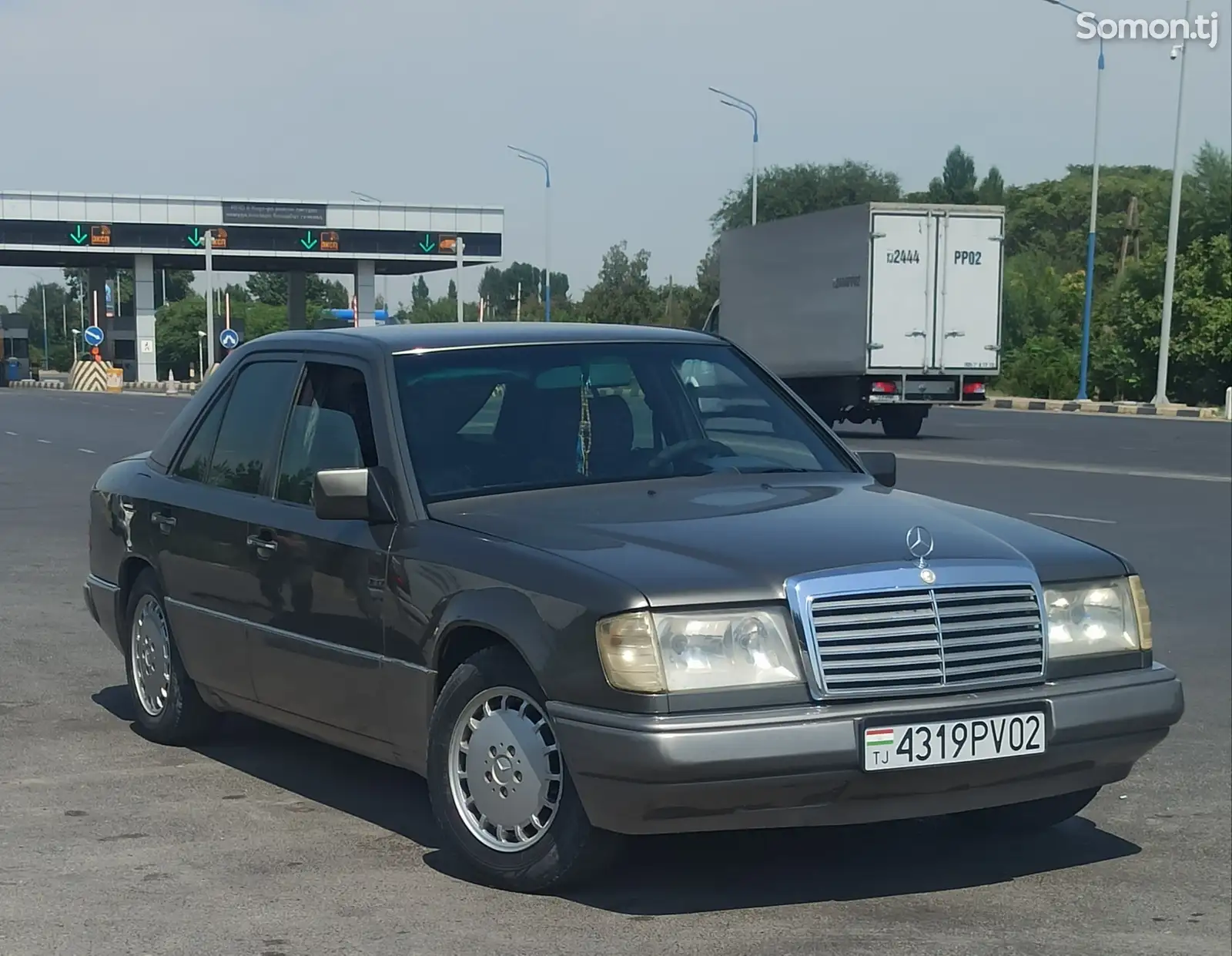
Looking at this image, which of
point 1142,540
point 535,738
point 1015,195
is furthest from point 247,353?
point 1015,195

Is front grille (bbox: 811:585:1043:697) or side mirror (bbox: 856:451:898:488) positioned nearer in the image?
front grille (bbox: 811:585:1043:697)

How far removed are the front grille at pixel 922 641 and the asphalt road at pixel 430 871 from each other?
611mm

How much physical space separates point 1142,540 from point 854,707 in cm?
1125

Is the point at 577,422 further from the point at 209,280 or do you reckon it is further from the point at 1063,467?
the point at 209,280

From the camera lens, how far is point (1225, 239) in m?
50.2

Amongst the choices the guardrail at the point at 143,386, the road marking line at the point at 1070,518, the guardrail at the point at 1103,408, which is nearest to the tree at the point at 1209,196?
the guardrail at the point at 1103,408

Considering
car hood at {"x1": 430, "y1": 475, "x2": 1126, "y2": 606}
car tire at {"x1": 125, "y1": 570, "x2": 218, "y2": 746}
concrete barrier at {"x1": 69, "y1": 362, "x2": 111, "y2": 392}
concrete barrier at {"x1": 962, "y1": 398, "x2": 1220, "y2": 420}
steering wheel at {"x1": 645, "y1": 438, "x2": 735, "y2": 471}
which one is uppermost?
steering wheel at {"x1": 645, "y1": 438, "x2": 735, "y2": 471}

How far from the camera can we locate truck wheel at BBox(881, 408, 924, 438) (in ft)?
108

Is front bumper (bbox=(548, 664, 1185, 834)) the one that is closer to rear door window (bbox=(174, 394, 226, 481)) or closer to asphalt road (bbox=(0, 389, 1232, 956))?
asphalt road (bbox=(0, 389, 1232, 956))

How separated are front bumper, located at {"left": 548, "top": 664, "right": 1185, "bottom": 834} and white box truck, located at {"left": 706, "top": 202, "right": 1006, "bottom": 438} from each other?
90.3ft

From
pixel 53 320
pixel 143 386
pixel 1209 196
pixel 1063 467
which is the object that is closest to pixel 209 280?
pixel 143 386

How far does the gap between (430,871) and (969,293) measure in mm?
29280

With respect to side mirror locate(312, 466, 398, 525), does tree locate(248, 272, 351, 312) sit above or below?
above

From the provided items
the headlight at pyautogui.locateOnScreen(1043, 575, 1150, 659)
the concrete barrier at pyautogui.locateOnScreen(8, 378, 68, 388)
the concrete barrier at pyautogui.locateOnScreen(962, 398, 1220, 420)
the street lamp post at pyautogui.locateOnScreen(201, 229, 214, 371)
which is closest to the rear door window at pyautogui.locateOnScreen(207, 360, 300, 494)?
the headlight at pyautogui.locateOnScreen(1043, 575, 1150, 659)
